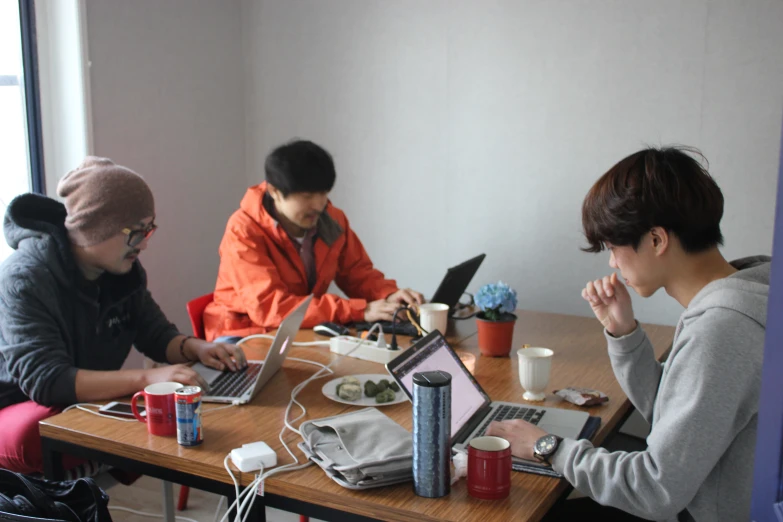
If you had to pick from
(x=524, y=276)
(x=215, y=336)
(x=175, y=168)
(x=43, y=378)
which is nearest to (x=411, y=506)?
(x=43, y=378)

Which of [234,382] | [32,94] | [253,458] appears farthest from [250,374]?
[32,94]

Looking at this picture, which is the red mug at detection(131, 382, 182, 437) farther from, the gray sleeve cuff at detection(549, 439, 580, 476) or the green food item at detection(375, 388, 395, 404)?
the gray sleeve cuff at detection(549, 439, 580, 476)

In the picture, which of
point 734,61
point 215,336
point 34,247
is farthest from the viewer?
point 734,61

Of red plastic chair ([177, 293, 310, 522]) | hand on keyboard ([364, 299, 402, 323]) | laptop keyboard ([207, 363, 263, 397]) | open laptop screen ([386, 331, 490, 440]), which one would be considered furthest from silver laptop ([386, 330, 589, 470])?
red plastic chair ([177, 293, 310, 522])

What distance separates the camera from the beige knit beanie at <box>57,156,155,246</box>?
6.47 feet

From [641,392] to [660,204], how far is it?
0.50 meters

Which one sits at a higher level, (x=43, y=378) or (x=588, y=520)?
(x=43, y=378)

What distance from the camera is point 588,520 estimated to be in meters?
1.71

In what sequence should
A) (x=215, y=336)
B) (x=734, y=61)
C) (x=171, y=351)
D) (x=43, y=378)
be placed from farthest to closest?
(x=734, y=61) → (x=215, y=336) → (x=171, y=351) → (x=43, y=378)

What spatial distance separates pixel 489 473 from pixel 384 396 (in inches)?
20.1

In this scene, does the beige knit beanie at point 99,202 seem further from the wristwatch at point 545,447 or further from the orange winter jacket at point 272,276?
the wristwatch at point 545,447

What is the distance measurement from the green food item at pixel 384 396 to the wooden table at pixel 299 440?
24 mm

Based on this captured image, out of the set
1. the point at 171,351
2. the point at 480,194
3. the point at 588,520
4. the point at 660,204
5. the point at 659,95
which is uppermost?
the point at 659,95

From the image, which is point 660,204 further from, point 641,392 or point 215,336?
point 215,336
